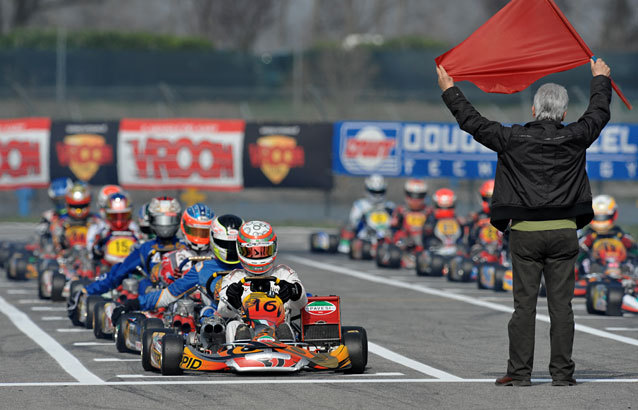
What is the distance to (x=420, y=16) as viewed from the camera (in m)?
71.9

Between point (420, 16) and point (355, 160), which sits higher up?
point (420, 16)

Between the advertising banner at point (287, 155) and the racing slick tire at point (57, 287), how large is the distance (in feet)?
40.5

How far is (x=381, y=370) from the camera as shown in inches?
394

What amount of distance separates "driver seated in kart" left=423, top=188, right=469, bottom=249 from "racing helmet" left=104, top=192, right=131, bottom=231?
20.7 ft

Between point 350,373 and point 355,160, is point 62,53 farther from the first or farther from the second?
point 350,373

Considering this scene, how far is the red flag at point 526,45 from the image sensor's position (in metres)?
10.2

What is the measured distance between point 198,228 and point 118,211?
3.80m

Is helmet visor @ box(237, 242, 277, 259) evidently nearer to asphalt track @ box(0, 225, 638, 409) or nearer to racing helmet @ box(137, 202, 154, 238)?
asphalt track @ box(0, 225, 638, 409)

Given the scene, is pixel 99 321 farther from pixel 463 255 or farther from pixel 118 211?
pixel 463 255

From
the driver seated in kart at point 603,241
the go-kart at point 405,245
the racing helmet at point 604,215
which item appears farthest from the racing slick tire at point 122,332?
the go-kart at point 405,245

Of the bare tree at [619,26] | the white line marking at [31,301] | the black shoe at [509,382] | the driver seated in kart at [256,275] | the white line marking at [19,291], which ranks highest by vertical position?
the bare tree at [619,26]

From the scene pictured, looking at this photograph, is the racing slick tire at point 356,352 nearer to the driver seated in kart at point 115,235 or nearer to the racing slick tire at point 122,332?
the racing slick tire at point 122,332

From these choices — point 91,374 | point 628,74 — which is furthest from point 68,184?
point 628,74

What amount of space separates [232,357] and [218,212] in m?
21.3
